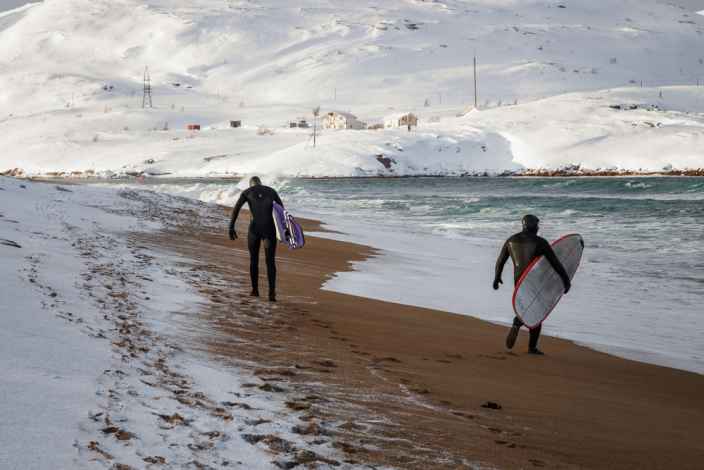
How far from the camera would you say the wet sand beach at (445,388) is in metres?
4.75

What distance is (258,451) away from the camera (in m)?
4.12

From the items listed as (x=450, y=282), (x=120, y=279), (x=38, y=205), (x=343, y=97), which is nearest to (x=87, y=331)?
(x=120, y=279)

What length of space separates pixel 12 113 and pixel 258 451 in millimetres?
205660

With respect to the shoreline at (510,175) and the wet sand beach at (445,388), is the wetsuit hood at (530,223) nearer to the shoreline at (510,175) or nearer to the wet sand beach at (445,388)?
the wet sand beach at (445,388)

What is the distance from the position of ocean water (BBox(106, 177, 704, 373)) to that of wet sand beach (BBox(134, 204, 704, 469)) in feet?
3.88

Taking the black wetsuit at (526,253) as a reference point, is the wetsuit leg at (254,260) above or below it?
below

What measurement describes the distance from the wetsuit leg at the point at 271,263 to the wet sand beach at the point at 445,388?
0.26m

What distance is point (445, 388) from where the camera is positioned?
6180 millimetres

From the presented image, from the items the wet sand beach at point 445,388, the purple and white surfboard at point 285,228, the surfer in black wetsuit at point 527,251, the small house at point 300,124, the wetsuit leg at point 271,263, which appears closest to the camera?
the wet sand beach at point 445,388

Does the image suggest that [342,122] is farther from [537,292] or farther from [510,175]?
[537,292]

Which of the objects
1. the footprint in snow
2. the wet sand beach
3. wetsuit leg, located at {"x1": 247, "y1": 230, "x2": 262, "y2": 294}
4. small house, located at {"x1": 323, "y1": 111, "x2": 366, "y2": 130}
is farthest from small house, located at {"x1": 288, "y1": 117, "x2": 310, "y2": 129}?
the wet sand beach

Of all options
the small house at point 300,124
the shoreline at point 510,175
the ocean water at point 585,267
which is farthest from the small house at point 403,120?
the ocean water at point 585,267

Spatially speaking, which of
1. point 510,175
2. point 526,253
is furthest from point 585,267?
point 510,175

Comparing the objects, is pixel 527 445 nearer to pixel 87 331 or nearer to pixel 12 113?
pixel 87 331
